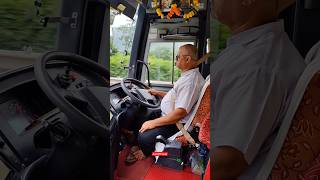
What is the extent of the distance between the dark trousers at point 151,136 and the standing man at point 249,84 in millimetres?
95

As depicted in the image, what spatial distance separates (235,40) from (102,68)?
306 mm

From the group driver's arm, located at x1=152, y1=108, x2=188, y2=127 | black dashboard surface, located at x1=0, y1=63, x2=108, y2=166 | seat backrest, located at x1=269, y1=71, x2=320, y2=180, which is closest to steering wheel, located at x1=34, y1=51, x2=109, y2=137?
black dashboard surface, located at x1=0, y1=63, x2=108, y2=166

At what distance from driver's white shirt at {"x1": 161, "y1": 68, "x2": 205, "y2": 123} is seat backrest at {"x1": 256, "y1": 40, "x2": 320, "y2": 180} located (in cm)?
16

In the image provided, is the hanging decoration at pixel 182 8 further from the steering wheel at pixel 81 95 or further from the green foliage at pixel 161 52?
the steering wheel at pixel 81 95

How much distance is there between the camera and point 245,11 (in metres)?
0.48

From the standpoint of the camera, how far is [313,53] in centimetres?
48

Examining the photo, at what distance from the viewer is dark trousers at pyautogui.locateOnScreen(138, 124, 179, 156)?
54 cm

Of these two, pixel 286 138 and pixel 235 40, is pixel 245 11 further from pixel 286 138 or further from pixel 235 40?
pixel 286 138

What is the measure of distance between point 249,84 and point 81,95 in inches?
14.3

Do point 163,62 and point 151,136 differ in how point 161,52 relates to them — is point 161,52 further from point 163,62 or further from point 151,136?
point 151,136

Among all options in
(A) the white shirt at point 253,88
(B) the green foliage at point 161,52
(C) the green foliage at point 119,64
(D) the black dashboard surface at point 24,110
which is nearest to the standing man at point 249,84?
(A) the white shirt at point 253,88

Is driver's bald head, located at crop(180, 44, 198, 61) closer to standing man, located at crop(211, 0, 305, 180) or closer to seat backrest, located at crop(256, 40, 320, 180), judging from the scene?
standing man, located at crop(211, 0, 305, 180)

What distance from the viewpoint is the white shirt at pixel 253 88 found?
0.44 metres

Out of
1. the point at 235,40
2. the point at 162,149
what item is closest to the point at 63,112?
the point at 162,149
